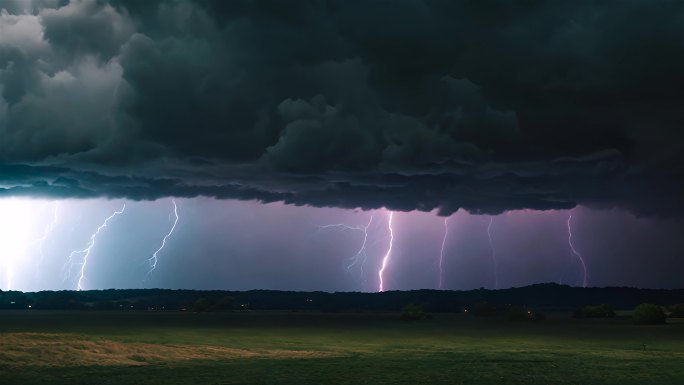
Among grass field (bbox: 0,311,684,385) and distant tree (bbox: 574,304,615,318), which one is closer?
grass field (bbox: 0,311,684,385)

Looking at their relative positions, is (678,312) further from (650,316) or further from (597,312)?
(650,316)

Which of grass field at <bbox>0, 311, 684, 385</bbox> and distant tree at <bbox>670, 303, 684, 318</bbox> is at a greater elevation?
distant tree at <bbox>670, 303, 684, 318</bbox>

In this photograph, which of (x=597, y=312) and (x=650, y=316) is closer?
(x=650, y=316)

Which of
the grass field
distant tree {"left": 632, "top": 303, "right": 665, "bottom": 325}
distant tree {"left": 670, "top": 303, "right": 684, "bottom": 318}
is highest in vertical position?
distant tree {"left": 670, "top": 303, "right": 684, "bottom": 318}

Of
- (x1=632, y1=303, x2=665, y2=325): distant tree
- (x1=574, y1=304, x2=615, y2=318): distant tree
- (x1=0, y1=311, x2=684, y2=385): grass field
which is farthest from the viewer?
(x1=574, y1=304, x2=615, y2=318): distant tree

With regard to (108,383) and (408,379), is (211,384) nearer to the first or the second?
(108,383)

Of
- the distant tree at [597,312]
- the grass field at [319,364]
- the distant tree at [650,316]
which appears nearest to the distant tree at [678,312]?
the distant tree at [597,312]

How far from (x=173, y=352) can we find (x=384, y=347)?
23.7 m

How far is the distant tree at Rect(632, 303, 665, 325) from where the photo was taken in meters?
144

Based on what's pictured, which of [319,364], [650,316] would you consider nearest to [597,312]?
[650,316]

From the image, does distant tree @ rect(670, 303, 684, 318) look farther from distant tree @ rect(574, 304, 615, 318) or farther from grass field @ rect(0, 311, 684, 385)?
grass field @ rect(0, 311, 684, 385)

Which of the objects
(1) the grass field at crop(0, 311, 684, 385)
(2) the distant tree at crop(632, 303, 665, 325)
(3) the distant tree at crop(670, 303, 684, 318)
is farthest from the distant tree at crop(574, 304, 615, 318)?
(1) the grass field at crop(0, 311, 684, 385)

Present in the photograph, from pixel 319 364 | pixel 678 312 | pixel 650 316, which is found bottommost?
pixel 319 364

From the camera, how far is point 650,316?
143875 millimetres
